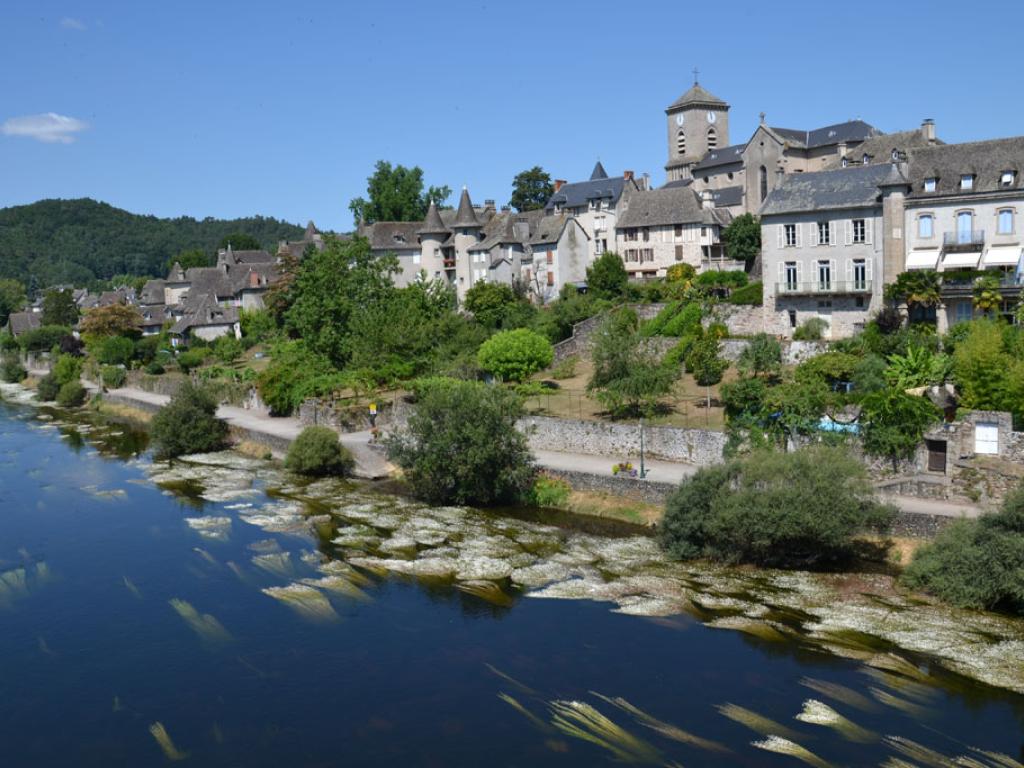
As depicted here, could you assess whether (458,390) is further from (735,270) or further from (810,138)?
(810,138)

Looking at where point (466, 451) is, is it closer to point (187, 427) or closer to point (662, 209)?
point (187, 427)

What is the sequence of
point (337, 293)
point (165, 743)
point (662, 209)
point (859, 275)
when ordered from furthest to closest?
point (662, 209) → point (337, 293) → point (859, 275) → point (165, 743)

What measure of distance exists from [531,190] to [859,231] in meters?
55.4

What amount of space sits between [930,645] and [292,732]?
1490 centimetres

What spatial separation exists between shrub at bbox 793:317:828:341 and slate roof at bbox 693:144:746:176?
31299 mm

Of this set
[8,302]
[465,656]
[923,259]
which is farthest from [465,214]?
[8,302]

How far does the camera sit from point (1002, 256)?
4334cm

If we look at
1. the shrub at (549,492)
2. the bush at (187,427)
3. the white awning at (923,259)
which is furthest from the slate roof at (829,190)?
the bush at (187,427)

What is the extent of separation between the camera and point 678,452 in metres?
38.5

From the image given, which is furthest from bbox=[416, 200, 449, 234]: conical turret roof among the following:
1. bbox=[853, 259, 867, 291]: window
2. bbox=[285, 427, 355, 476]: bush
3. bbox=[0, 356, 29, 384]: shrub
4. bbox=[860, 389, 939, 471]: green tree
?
bbox=[860, 389, 939, 471]: green tree

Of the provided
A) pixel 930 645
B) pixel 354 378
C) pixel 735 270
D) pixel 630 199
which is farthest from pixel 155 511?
pixel 630 199

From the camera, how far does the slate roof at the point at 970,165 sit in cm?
4416

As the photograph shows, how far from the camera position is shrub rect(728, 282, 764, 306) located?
5299cm

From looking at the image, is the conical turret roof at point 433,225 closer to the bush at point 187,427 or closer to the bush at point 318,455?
the bush at point 187,427
